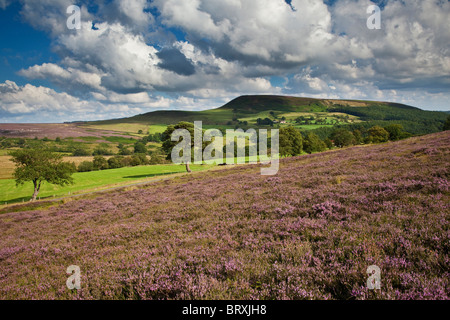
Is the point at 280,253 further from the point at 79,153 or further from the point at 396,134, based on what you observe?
the point at 79,153

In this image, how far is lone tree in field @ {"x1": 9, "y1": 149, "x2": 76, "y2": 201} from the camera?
136 feet

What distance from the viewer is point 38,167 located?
42.8 meters

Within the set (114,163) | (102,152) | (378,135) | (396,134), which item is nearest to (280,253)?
(114,163)

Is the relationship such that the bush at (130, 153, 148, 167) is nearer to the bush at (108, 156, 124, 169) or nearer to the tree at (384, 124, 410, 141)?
the bush at (108, 156, 124, 169)

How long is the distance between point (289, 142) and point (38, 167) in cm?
6793

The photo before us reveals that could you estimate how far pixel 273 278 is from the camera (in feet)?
11.0

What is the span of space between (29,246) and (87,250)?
432cm

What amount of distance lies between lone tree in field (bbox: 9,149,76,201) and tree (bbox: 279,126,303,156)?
2381 inches

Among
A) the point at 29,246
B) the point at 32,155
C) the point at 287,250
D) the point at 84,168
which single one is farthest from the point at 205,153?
the point at 84,168

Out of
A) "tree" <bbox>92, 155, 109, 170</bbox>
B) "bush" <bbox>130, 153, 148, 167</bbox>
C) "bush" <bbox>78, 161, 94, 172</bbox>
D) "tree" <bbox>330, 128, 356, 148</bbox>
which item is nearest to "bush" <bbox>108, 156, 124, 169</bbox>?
"tree" <bbox>92, 155, 109, 170</bbox>

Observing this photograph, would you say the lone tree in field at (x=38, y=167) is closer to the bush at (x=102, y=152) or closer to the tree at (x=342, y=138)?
the bush at (x=102, y=152)

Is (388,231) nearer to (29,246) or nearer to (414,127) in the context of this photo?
(29,246)

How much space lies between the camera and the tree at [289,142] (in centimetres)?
6762

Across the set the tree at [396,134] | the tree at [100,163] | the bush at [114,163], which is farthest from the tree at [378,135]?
the tree at [100,163]
